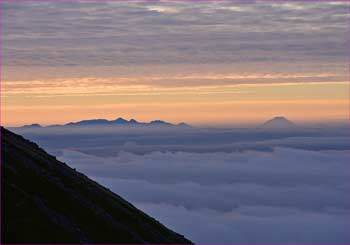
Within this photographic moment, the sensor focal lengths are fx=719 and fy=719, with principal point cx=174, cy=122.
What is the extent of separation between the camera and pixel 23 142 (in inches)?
4589

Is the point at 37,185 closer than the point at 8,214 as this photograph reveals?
No

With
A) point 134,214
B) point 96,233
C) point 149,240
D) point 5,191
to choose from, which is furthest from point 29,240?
point 134,214

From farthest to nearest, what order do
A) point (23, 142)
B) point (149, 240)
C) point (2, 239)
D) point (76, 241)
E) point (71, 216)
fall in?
point (23, 142), point (149, 240), point (71, 216), point (76, 241), point (2, 239)

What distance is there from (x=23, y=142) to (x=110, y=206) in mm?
20108

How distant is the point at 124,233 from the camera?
9294 cm

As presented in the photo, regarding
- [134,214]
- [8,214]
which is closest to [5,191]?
[8,214]

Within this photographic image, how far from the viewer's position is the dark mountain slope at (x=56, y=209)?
78.3 m

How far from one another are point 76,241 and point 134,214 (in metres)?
31.2

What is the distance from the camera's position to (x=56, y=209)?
3462 inches

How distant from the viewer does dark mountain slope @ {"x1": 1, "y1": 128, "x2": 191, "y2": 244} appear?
7831 centimetres

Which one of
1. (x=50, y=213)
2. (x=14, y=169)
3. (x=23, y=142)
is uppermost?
(x=23, y=142)

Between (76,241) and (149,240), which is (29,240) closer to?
(76,241)

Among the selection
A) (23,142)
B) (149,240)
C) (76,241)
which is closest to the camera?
(76,241)

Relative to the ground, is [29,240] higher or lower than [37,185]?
lower
